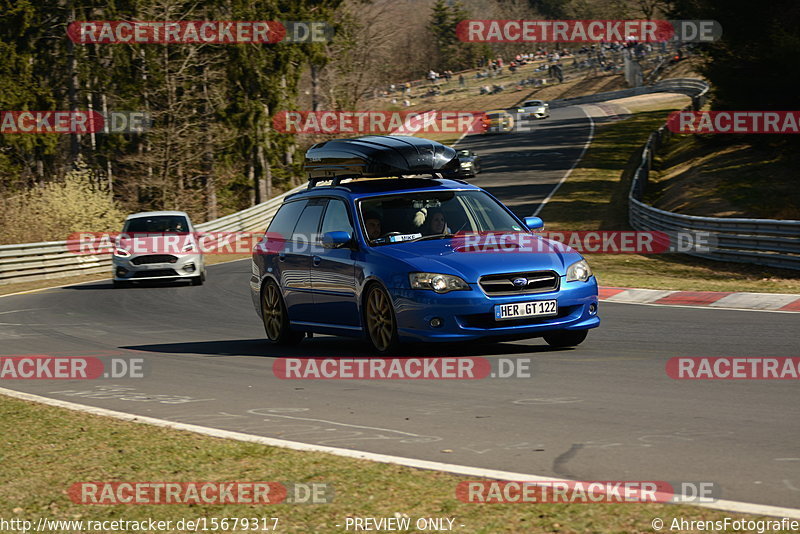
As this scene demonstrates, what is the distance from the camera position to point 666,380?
898 centimetres

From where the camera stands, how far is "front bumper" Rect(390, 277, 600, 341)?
10133 millimetres

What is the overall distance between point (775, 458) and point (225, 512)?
2.93 m

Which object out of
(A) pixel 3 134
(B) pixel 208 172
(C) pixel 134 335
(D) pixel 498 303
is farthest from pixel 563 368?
(B) pixel 208 172

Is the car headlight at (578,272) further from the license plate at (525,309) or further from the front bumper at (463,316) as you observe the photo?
the license plate at (525,309)

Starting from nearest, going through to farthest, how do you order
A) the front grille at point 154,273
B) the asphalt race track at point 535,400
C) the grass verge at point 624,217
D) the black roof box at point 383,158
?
the asphalt race track at point 535,400
the black roof box at point 383,158
the grass verge at point 624,217
the front grille at point 154,273

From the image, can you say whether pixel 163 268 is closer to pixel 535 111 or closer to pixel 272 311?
pixel 272 311

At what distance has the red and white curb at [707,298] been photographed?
15.0 metres

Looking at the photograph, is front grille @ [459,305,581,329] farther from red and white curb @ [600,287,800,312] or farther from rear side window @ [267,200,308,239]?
red and white curb @ [600,287,800,312]

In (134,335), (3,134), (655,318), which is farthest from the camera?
(3,134)

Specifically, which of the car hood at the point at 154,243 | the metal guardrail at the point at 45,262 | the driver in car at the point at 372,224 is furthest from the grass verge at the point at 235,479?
the metal guardrail at the point at 45,262

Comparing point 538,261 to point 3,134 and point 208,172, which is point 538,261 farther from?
point 208,172

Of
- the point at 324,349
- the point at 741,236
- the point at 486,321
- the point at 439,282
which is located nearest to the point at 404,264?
the point at 439,282

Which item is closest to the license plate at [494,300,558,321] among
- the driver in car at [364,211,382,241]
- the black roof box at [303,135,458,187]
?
the driver in car at [364,211,382,241]

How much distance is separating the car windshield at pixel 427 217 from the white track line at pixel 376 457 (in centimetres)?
364
